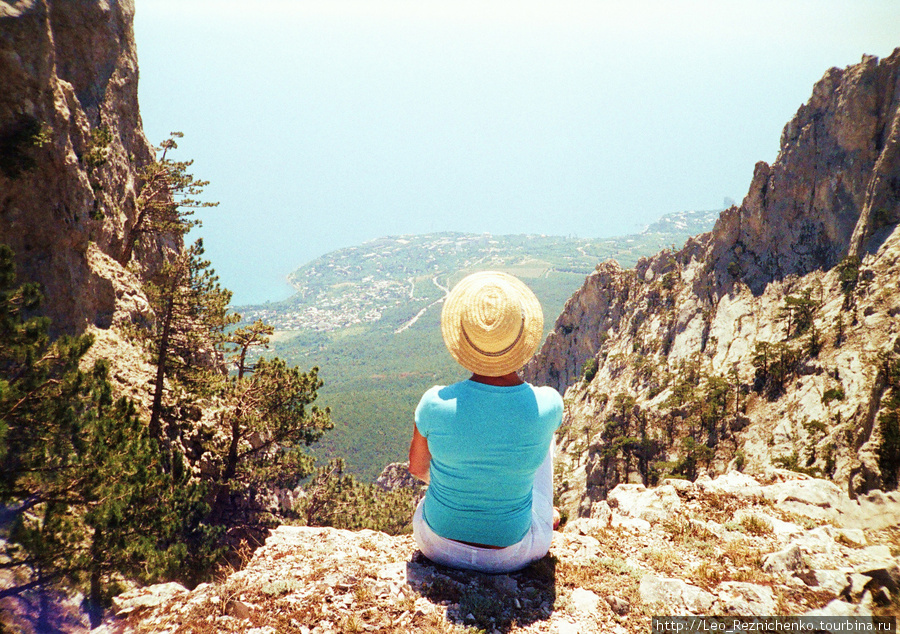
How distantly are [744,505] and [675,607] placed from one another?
12.9ft

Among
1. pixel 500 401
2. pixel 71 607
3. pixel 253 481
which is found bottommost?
pixel 253 481

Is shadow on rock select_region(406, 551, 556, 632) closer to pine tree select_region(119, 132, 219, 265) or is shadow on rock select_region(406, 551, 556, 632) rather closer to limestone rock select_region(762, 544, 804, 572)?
limestone rock select_region(762, 544, 804, 572)

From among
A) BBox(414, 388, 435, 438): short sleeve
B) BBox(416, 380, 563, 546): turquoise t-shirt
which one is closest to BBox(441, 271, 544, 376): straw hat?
BBox(416, 380, 563, 546): turquoise t-shirt

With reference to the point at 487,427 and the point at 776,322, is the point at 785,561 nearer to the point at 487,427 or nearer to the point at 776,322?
the point at 487,427

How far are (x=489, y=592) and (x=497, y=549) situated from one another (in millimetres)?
512

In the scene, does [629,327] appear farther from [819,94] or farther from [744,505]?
[744,505]

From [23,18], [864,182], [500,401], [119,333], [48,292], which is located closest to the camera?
[500,401]

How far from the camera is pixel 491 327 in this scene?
15.1ft

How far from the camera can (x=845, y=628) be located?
13.2 feet

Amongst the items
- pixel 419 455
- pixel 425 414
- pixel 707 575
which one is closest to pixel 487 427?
pixel 425 414

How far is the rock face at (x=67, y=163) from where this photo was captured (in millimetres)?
13906

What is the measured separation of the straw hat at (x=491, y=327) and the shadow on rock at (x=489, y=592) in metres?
2.62

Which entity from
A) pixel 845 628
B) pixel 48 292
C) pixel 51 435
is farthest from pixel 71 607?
pixel 48 292

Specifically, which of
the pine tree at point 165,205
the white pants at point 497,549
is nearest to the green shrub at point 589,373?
the pine tree at point 165,205
